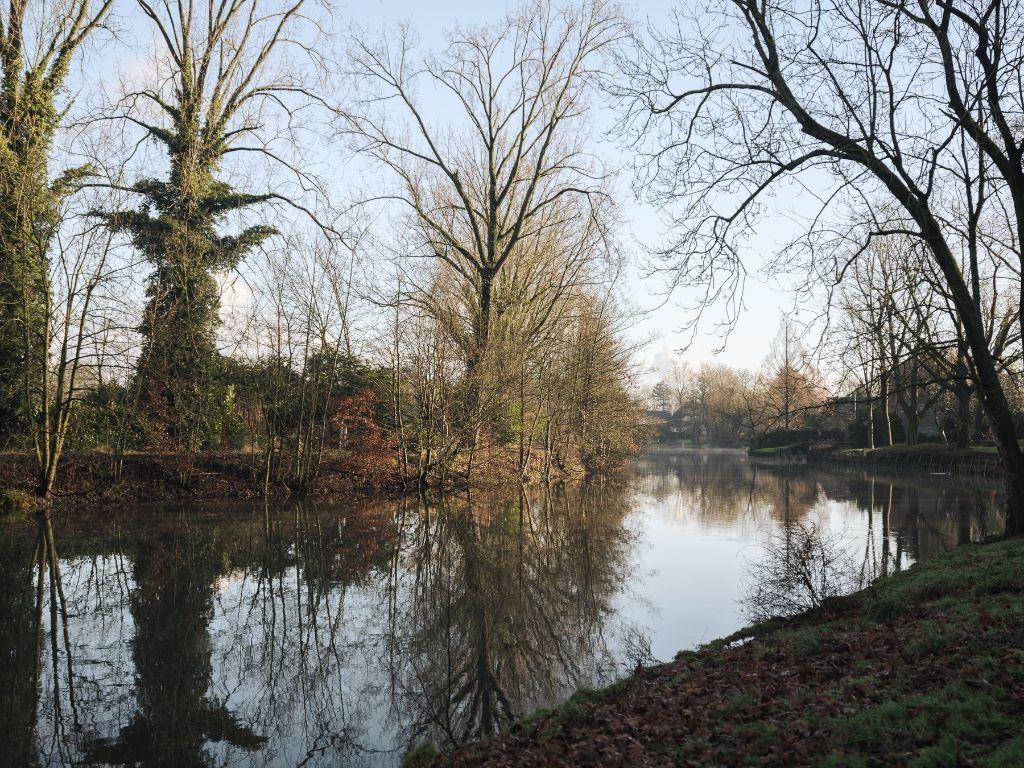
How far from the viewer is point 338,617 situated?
9.95 meters

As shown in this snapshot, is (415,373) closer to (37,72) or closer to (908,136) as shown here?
(37,72)

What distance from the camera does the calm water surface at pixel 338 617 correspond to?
253 inches

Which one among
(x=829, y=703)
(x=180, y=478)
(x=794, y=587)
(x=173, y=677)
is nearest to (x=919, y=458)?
(x=794, y=587)

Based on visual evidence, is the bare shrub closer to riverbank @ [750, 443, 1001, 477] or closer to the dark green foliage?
the dark green foliage

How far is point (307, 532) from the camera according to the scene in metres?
17.1

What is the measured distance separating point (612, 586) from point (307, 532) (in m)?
8.04

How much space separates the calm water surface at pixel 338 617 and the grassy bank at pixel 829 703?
3.48ft

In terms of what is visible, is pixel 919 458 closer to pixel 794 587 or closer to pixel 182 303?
pixel 794 587

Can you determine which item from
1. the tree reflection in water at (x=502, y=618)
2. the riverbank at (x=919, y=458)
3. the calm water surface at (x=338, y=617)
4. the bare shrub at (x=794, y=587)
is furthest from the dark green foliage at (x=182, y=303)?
the riverbank at (x=919, y=458)

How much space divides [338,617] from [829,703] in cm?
653

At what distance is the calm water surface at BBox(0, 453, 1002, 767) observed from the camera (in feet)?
21.1

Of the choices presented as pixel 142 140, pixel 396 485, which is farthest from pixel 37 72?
pixel 396 485

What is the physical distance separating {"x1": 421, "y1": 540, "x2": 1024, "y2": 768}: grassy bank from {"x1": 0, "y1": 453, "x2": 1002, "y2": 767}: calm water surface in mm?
1062

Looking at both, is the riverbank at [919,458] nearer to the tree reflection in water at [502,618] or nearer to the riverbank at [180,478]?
the tree reflection in water at [502,618]
